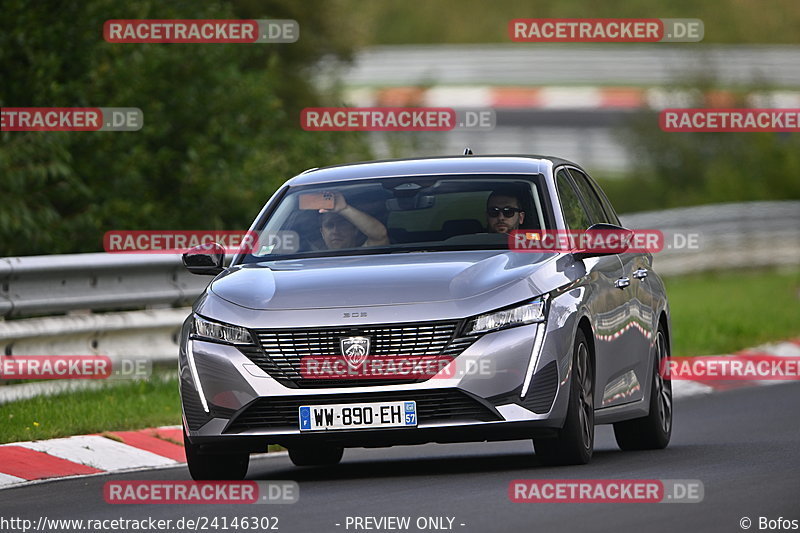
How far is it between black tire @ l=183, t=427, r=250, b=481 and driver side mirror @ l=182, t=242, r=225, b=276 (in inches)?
42.1

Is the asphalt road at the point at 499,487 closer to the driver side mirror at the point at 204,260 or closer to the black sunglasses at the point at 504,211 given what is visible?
the driver side mirror at the point at 204,260

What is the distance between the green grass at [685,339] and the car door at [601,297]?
3.11m

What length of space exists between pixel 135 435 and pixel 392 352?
130 inches

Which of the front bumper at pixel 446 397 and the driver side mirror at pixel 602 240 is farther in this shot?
the driver side mirror at pixel 602 240

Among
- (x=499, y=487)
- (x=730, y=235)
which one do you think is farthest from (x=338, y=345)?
(x=730, y=235)

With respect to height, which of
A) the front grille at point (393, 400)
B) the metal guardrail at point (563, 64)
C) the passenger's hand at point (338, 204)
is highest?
the metal guardrail at point (563, 64)

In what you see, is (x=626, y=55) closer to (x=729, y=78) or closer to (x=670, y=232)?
(x=729, y=78)

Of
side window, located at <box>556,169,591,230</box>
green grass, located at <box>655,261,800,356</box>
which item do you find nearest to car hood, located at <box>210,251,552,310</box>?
side window, located at <box>556,169,591,230</box>

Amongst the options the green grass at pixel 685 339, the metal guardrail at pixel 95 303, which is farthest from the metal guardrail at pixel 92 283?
the green grass at pixel 685 339

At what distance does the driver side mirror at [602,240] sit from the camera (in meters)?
10.9

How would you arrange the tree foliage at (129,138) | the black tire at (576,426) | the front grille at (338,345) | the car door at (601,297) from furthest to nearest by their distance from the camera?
the tree foliage at (129,138), the car door at (601,297), the black tire at (576,426), the front grille at (338,345)

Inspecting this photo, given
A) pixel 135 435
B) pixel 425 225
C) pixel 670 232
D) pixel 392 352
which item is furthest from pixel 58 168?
pixel 670 232

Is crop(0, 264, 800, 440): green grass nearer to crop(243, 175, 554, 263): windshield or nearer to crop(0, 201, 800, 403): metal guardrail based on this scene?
crop(0, 201, 800, 403): metal guardrail

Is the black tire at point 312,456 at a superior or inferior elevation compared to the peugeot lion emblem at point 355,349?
inferior
